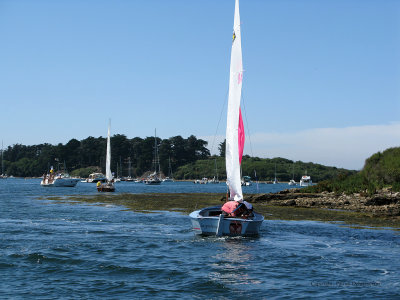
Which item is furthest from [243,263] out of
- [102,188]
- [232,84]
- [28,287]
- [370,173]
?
[102,188]

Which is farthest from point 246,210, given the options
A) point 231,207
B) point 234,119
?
point 234,119

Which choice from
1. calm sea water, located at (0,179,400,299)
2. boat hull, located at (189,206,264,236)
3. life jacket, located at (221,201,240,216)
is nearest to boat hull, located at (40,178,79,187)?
calm sea water, located at (0,179,400,299)

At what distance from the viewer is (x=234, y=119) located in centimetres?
2836

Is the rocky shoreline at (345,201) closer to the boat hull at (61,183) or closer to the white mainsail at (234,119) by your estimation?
the white mainsail at (234,119)

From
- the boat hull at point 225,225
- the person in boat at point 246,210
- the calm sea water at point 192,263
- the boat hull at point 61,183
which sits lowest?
the calm sea water at point 192,263

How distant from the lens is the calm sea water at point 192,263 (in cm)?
1597

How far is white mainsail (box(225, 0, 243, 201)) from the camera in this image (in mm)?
28203

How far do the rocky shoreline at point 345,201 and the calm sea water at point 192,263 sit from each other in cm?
1311

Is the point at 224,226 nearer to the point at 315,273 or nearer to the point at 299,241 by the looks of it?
the point at 299,241

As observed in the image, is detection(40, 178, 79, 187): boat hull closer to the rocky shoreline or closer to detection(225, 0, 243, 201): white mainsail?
the rocky shoreline

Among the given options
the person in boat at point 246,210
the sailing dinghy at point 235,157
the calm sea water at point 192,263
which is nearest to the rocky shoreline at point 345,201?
the calm sea water at point 192,263

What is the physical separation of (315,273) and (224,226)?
27.0 feet

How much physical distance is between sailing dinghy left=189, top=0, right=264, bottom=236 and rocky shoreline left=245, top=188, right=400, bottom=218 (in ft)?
59.5

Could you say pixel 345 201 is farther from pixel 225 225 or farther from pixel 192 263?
pixel 192 263
